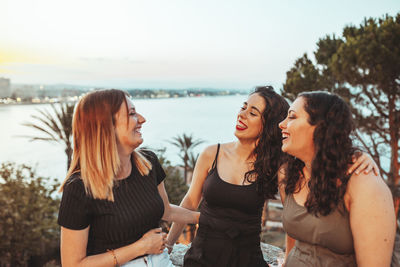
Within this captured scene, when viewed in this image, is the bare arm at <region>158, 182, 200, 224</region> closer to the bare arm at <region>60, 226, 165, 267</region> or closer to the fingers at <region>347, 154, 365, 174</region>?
the bare arm at <region>60, 226, 165, 267</region>

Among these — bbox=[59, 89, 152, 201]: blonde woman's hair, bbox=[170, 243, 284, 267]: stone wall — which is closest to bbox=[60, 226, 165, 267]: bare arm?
bbox=[59, 89, 152, 201]: blonde woman's hair

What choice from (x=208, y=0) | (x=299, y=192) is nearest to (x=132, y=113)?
(x=299, y=192)

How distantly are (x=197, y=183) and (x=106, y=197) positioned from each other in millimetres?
1096

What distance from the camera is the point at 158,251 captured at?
2.18m

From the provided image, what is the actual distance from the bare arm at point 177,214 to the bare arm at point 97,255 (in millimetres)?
512

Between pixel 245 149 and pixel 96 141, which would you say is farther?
pixel 245 149

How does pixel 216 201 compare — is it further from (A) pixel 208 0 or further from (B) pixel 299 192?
(A) pixel 208 0

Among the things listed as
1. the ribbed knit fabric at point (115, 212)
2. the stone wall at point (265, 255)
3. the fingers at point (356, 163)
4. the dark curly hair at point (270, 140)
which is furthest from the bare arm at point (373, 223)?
the ribbed knit fabric at point (115, 212)

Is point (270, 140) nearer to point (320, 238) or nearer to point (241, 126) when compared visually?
point (241, 126)

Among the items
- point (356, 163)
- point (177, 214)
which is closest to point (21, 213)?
point (177, 214)

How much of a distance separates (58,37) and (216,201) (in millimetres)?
24690

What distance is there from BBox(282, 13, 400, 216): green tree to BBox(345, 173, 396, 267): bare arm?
8020 millimetres

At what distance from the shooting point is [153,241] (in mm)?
2131

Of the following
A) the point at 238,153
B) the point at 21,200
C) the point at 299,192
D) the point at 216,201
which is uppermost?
the point at 238,153
